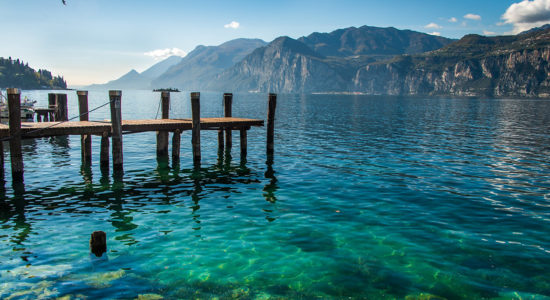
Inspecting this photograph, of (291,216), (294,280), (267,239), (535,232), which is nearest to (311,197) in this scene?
(291,216)

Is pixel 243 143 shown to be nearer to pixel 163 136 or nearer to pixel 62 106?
pixel 163 136

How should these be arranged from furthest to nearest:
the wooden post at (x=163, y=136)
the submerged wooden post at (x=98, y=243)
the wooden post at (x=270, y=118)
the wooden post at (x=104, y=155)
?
the wooden post at (x=270, y=118)
the wooden post at (x=163, y=136)
the wooden post at (x=104, y=155)
the submerged wooden post at (x=98, y=243)

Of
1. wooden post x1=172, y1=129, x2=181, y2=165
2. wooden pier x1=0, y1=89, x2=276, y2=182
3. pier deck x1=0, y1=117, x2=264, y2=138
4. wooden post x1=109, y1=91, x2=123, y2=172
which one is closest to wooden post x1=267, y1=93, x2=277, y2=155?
wooden pier x1=0, y1=89, x2=276, y2=182

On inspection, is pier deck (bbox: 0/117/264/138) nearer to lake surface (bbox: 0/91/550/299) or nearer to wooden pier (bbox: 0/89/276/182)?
wooden pier (bbox: 0/89/276/182)

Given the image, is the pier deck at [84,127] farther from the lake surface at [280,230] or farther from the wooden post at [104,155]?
the lake surface at [280,230]

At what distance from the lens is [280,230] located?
11.6 m

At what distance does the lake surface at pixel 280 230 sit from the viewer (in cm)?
841

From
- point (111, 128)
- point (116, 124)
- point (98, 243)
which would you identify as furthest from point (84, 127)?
point (98, 243)

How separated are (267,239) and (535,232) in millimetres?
8662

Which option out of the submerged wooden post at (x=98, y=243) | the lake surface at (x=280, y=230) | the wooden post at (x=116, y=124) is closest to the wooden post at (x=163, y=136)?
the lake surface at (x=280, y=230)

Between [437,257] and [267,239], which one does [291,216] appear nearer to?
[267,239]

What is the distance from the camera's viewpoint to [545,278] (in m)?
8.78

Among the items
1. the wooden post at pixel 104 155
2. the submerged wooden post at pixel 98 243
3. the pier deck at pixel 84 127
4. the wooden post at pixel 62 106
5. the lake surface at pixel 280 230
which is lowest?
the lake surface at pixel 280 230

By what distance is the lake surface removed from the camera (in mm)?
8406
